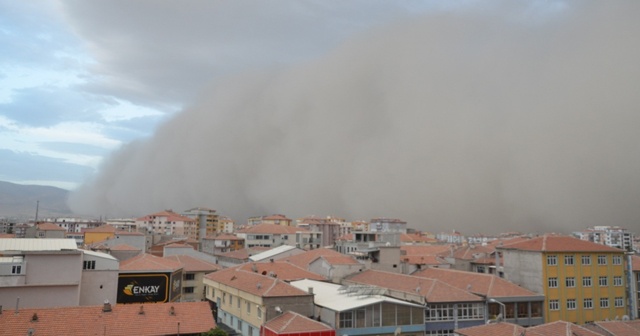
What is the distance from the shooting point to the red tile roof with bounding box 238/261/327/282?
30.7 meters

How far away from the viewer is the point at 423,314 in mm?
23422

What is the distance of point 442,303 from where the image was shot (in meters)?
24.5

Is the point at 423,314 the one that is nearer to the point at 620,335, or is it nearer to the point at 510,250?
the point at 620,335

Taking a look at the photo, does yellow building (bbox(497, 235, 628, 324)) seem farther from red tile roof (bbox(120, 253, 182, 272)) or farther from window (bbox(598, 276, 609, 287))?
red tile roof (bbox(120, 253, 182, 272))

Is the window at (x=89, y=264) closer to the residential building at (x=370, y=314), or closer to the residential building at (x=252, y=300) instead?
the residential building at (x=252, y=300)

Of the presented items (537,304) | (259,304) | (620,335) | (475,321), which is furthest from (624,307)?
(259,304)

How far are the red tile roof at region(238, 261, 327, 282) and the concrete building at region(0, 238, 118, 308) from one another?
8454mm

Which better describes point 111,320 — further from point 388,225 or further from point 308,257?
point 388,225

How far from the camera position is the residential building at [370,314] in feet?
71.3

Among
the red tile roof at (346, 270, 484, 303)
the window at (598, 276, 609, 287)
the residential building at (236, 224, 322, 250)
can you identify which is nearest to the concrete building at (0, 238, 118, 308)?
the red tile roof at (346, 270, 484, 303)

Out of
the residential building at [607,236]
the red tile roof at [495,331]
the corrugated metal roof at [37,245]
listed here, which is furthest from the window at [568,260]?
the residential building at [607,236]

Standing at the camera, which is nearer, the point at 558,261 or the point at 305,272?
the point at 558,261

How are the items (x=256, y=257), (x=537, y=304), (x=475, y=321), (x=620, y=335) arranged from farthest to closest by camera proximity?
(x=256, y=257) → (x=537, y=304) → (x=475, y=321) → (x=620, y=335)

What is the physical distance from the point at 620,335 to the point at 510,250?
13018 mm
